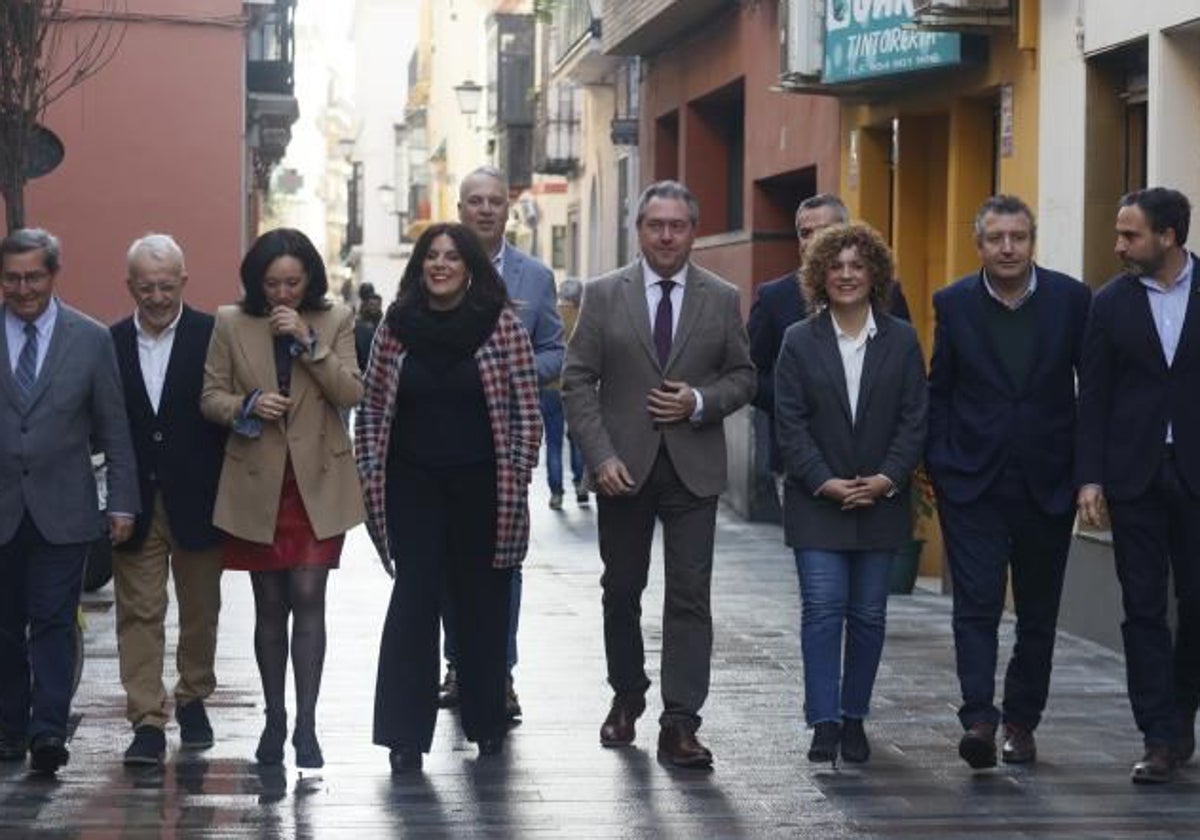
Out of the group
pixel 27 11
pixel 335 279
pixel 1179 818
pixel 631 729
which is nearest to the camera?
pixel 1179 818

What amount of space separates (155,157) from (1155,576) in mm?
20157

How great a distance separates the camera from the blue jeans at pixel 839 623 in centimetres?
976

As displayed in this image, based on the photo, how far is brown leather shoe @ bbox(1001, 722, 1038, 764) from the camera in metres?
9.88

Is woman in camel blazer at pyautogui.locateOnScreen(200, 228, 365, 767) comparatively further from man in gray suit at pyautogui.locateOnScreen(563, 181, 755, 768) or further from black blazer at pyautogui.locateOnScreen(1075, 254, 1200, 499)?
black blazer at pyautogui.locateOnScreen(1075, 254, 1200, 499)

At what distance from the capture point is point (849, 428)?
9797 mm

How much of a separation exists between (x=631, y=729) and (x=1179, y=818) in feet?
7.57

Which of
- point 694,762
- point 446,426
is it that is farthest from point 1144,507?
point 446,426

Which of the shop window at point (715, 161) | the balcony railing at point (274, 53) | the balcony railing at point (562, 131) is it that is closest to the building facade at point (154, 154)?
the balcony railing at point (274, 53)

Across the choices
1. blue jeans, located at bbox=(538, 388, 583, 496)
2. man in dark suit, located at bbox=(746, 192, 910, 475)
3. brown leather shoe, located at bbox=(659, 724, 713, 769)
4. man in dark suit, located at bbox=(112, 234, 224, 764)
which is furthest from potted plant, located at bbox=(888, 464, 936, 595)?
blue jeans, located at bbox=(538, 388, 583, 496)

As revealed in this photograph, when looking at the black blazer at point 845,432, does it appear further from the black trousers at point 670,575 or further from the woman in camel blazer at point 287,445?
the woman in camel blazer at point 287,445

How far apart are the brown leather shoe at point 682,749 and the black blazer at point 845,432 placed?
79 centimetres

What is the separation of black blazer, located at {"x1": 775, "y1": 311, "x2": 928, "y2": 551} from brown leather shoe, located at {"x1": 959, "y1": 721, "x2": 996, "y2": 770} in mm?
722

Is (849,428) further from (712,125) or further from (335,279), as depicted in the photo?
(335,279)

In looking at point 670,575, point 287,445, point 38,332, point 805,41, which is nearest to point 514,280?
point 670,575
